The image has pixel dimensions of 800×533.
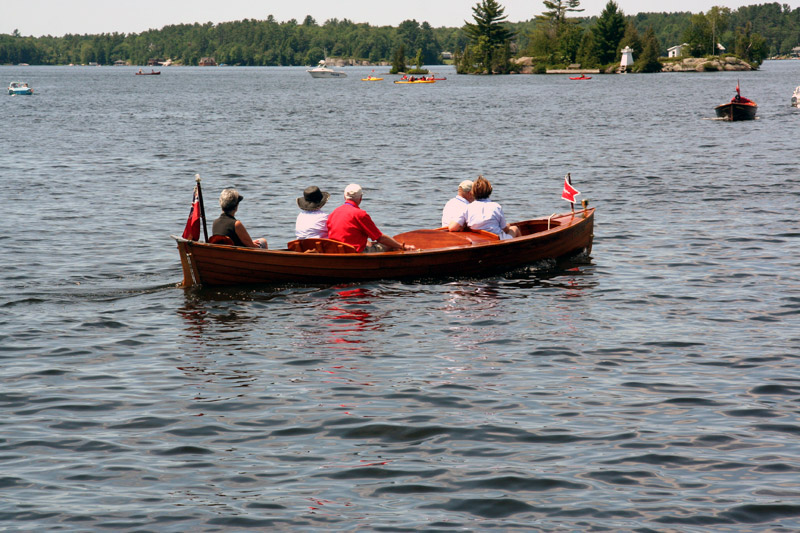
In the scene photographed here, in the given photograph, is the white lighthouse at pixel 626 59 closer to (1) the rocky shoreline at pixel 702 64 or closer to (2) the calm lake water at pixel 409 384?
(1) the rocky shoreline at pixel 702 64

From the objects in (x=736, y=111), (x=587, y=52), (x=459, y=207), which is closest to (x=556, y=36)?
(x=587, y=52)

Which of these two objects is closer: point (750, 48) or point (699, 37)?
point (699, 37)

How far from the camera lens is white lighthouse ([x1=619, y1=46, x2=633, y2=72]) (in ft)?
568

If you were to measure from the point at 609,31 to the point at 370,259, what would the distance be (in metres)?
173

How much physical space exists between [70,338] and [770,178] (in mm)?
25042

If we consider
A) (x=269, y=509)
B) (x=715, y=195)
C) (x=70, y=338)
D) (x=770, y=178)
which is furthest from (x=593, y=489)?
(x=770, y=178)

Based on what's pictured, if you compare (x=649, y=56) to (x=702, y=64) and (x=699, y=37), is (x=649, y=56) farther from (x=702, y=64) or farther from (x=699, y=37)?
(x=699, y=37)

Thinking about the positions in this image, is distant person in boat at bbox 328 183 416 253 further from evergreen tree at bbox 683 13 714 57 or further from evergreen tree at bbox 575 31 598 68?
evergreen tree at bbox 683 13 714 57

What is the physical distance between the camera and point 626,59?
174 m

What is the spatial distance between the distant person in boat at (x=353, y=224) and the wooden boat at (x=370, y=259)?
0.27 m

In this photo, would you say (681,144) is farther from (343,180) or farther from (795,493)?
(795,493)

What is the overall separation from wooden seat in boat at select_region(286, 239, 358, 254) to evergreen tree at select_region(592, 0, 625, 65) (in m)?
171

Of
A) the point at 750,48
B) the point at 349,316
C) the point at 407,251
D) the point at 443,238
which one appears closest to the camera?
the point at 349,316

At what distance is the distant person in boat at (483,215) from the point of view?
16.7m
